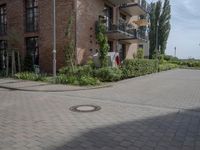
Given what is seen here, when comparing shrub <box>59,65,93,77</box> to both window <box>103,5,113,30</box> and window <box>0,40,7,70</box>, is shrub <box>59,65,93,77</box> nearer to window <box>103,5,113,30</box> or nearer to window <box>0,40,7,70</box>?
window <box>103,5,113,30</box>

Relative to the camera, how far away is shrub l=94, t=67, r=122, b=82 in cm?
1634

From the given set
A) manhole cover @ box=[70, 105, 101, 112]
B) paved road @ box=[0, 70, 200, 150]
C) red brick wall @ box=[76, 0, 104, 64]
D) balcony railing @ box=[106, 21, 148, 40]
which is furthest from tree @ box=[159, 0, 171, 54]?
manhole cover @ box=[70, 105, 101, 112]

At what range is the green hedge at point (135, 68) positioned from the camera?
59.5 feet

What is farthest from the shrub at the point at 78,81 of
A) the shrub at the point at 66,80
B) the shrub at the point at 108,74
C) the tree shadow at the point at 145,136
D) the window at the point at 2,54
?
the window at the point at 2,54

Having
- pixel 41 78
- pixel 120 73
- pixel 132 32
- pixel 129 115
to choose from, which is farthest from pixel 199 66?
pixel 129 115

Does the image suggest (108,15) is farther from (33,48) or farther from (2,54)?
(2,54)

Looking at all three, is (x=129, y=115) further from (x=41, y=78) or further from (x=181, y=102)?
(x=41, y=78)

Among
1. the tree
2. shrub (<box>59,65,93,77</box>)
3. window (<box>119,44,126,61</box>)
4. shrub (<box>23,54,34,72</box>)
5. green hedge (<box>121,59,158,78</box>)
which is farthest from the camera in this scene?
the tree

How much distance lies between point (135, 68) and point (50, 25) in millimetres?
7740

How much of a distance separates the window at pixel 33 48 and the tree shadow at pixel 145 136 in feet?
56.9

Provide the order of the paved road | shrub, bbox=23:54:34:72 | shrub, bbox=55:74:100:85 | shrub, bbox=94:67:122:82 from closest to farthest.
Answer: the paved road, shrub, bbox=55:74:100:85, shrub, bbox=94:67:122:82, shrub, bbox=23:54:34:72

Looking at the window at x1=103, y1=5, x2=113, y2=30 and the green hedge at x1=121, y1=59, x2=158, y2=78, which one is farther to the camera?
the window at x1=103, y1=5, x2=113, y2=30

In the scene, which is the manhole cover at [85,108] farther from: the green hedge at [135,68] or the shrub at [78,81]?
the green hedge at [135,68]

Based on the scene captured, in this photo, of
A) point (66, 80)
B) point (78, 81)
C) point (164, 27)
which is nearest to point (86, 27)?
point (66, 80)
